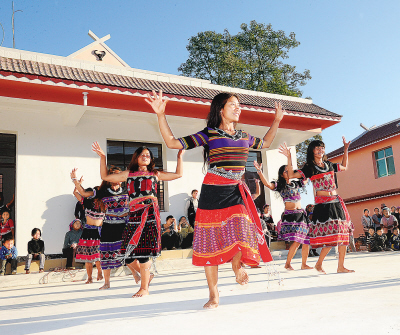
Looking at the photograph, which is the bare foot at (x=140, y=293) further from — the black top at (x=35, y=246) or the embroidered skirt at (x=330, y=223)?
the black top at (x=35, y=246)

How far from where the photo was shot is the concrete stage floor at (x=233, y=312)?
2318 mm

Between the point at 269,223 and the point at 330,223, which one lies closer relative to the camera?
the point at 330,223

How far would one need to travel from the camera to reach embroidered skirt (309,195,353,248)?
5.54 m

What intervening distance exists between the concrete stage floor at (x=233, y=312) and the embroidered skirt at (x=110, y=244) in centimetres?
86

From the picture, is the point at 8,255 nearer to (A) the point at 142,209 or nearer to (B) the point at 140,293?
(A) the point at 142,209

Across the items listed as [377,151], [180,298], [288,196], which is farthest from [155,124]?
[377,151]

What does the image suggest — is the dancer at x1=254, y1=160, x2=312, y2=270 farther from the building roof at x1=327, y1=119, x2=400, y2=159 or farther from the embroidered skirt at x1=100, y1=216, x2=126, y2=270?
the building roof at x1=327, y1=119, x2=400, y2=159

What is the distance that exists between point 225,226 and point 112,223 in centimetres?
273

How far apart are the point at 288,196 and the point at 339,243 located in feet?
4.74

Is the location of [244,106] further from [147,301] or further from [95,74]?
[147,301]

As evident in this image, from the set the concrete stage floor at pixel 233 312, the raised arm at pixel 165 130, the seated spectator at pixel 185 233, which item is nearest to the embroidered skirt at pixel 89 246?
the concrete stage floor at pixel 233 312

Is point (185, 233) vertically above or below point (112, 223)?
below

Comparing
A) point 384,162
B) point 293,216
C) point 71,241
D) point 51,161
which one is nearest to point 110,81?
point 51,161

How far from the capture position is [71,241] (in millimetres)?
8281
